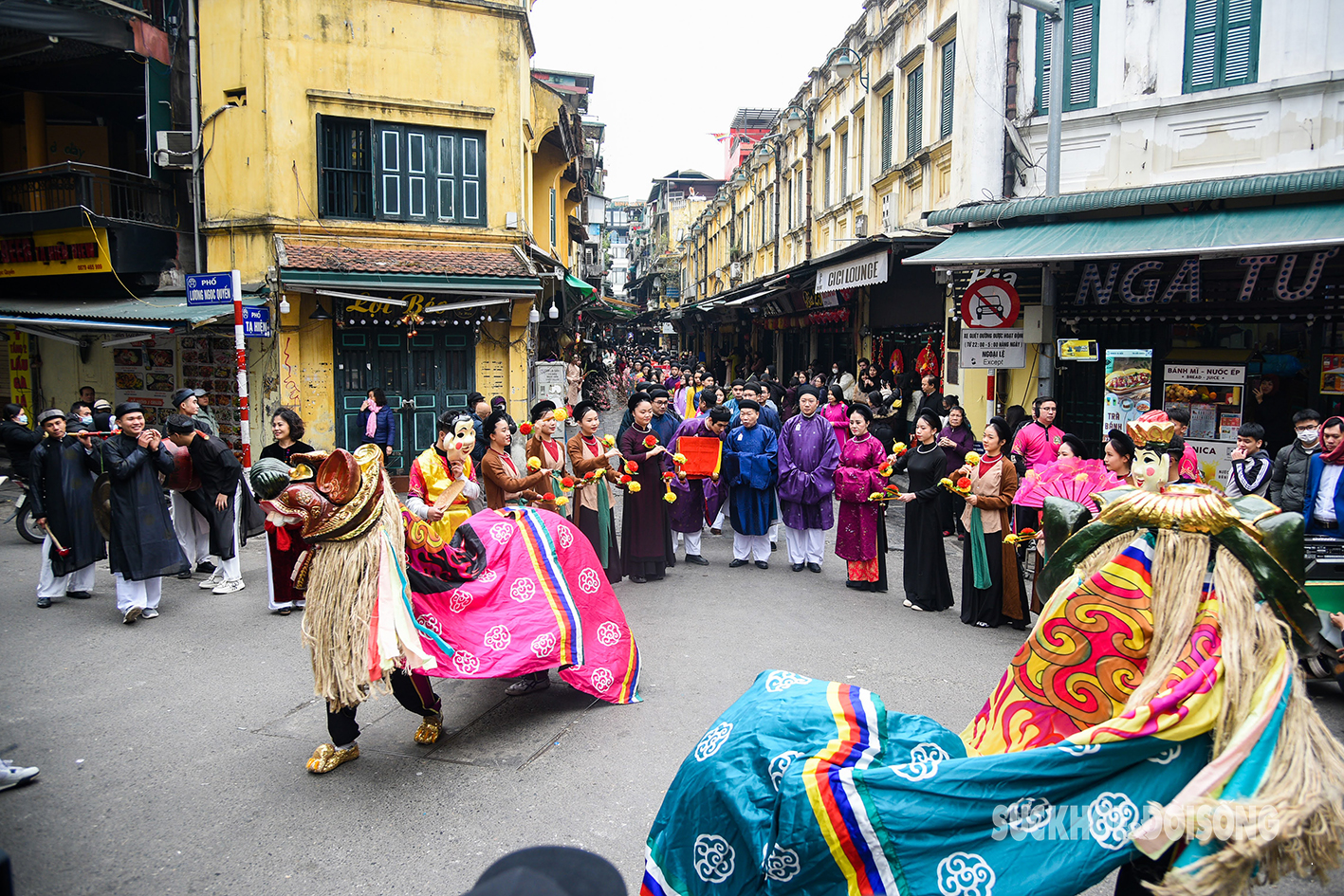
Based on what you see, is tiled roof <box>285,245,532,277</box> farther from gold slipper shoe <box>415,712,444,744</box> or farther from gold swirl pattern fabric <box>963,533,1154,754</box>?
gold swirl pattern fabric <box>963,533,1154,754</box>

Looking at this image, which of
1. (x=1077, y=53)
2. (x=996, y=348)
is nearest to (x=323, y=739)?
(x=996, y=348)

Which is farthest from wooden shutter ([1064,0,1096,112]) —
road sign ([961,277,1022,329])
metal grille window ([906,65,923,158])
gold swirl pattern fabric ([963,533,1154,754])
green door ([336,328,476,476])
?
gold swirl pattern fabric ([963,533,1154,754])

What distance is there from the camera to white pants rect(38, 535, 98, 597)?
7504 millimetres

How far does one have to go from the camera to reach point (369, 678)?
13.6ft

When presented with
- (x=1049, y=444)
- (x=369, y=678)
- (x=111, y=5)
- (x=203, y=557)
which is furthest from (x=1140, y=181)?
(x=111, y=5)

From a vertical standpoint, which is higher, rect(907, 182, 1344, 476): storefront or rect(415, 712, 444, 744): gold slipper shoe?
rect(907, 182, 1344, 476): storefront

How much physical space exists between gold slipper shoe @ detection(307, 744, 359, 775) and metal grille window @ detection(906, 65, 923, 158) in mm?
12100

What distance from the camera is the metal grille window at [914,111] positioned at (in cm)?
1365

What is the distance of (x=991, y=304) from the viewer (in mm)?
10812

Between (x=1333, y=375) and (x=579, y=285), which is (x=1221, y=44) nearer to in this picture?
(x=1333, y=375)

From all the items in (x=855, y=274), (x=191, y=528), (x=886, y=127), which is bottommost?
(x=191, y=528)

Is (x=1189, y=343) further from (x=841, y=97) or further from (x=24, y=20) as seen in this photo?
(x=24, y=20)

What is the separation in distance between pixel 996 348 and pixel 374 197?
9.40 metres

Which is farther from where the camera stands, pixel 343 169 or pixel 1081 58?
pixel 343 169
